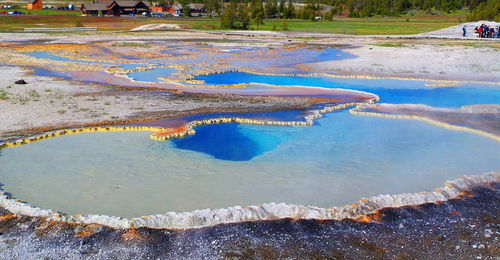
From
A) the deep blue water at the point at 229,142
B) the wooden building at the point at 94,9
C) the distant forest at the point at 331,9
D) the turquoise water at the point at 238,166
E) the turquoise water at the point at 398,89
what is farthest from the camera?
the wooden building at the point at 94,9

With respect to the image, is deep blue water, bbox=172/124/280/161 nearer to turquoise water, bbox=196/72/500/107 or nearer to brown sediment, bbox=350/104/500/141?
brown sediment, bbox=350/104/500/141

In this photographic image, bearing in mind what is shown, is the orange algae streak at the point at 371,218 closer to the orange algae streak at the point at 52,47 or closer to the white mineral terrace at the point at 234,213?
the white mineral terrace at the point at 234,213

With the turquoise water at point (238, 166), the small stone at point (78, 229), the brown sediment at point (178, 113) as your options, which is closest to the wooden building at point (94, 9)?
the brown sediment at point (178, 113)

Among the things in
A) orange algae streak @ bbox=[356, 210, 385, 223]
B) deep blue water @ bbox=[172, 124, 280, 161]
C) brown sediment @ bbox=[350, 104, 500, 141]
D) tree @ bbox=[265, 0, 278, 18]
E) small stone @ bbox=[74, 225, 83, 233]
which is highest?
tree @ bbox=[265, 0, 278, 18]

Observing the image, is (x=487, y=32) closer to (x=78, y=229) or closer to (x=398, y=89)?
(x=398, y=89)

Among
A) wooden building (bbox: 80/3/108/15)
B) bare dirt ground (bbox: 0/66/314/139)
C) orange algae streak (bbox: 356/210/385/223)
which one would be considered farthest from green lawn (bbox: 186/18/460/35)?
orange algae streak (bbox: 356/210/385/223)

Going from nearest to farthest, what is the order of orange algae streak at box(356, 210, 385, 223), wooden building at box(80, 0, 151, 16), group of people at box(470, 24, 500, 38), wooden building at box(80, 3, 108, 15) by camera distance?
1. orange algae streak at box(356, 210, 385, 223)
2. group of people at box(470, 24, 500, 38)
3. wooden building at box(80, 3, 108, 15)
4. wooden building at box(80, 0, 151, 16)

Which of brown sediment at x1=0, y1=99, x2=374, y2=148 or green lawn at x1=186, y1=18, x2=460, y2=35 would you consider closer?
brown sediment at x1=0, y1=99, x2=374, y2=148

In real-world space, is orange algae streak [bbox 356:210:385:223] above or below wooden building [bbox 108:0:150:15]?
below
